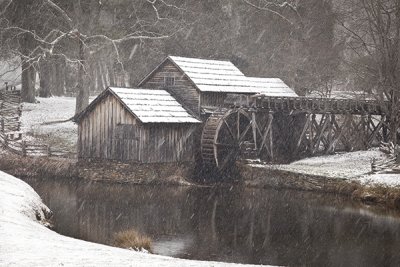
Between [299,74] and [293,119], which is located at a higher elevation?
[299,74]

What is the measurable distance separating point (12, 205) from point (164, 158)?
16.0 metres

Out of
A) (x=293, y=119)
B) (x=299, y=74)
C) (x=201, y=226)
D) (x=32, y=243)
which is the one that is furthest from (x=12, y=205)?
(x=299, y=74)

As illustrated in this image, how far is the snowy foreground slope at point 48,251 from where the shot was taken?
12375 millimetres

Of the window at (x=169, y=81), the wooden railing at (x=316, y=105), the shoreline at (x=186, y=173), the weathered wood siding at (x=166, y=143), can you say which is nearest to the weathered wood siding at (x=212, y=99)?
the weathered wood siding at (x=166, y=143)

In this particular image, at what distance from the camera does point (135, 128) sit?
1304 inches

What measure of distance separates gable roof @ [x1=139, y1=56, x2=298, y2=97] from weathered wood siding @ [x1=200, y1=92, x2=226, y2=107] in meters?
0.37

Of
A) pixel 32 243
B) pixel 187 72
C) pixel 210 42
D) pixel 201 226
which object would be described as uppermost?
pixel 210 42

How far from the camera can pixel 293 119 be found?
41312mm

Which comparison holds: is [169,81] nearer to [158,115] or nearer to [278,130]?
[158,115]

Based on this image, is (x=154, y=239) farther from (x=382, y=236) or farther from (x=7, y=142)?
(x=7, y=142)

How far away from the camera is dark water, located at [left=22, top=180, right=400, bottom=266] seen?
19016 millimetres

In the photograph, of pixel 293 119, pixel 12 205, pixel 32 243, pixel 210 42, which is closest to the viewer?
pixel 32 243

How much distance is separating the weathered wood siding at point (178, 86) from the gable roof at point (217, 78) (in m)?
0.32

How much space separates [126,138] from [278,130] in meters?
11.7
